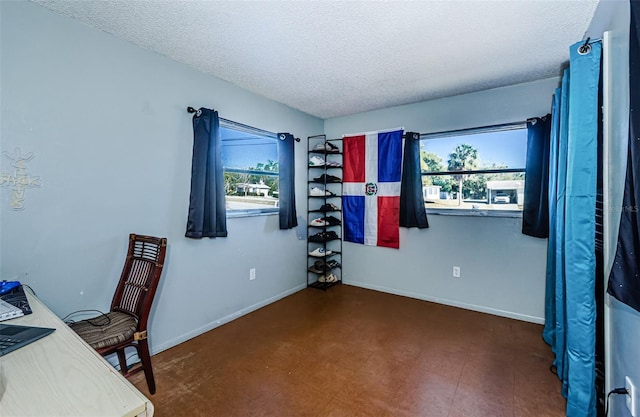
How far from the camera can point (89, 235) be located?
75.7 inches

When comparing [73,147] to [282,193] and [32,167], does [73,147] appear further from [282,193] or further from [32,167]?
[282,193]

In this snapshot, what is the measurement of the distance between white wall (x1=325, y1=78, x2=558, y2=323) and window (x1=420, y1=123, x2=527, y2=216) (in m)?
0.10

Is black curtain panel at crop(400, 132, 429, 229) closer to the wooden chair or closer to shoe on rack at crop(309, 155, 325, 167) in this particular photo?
shoe on rack at crop(309, 155, 325, 167)

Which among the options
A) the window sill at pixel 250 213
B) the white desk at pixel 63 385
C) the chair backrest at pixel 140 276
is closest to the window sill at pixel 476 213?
the window sill at pixel 250 213

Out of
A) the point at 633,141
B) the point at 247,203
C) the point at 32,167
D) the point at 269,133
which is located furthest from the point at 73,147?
the point at 633,141

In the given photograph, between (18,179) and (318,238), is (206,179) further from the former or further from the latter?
(318,238)

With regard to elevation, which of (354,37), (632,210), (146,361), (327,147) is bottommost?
(146,361)

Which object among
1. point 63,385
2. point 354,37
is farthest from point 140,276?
point 354,37

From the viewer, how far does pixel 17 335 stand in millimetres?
1014

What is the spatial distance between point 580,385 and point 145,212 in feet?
9.76

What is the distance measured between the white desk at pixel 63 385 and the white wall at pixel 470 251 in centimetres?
321

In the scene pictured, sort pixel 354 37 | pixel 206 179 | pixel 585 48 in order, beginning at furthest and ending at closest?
1. pixel 206 179
2. pixel 354 37
3. pixel 585 48

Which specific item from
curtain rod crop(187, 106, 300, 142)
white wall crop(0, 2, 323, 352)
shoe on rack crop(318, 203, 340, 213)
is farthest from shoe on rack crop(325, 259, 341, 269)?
curtain rod crop(187, 106, 300, 142)

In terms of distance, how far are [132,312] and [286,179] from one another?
6.71ft
